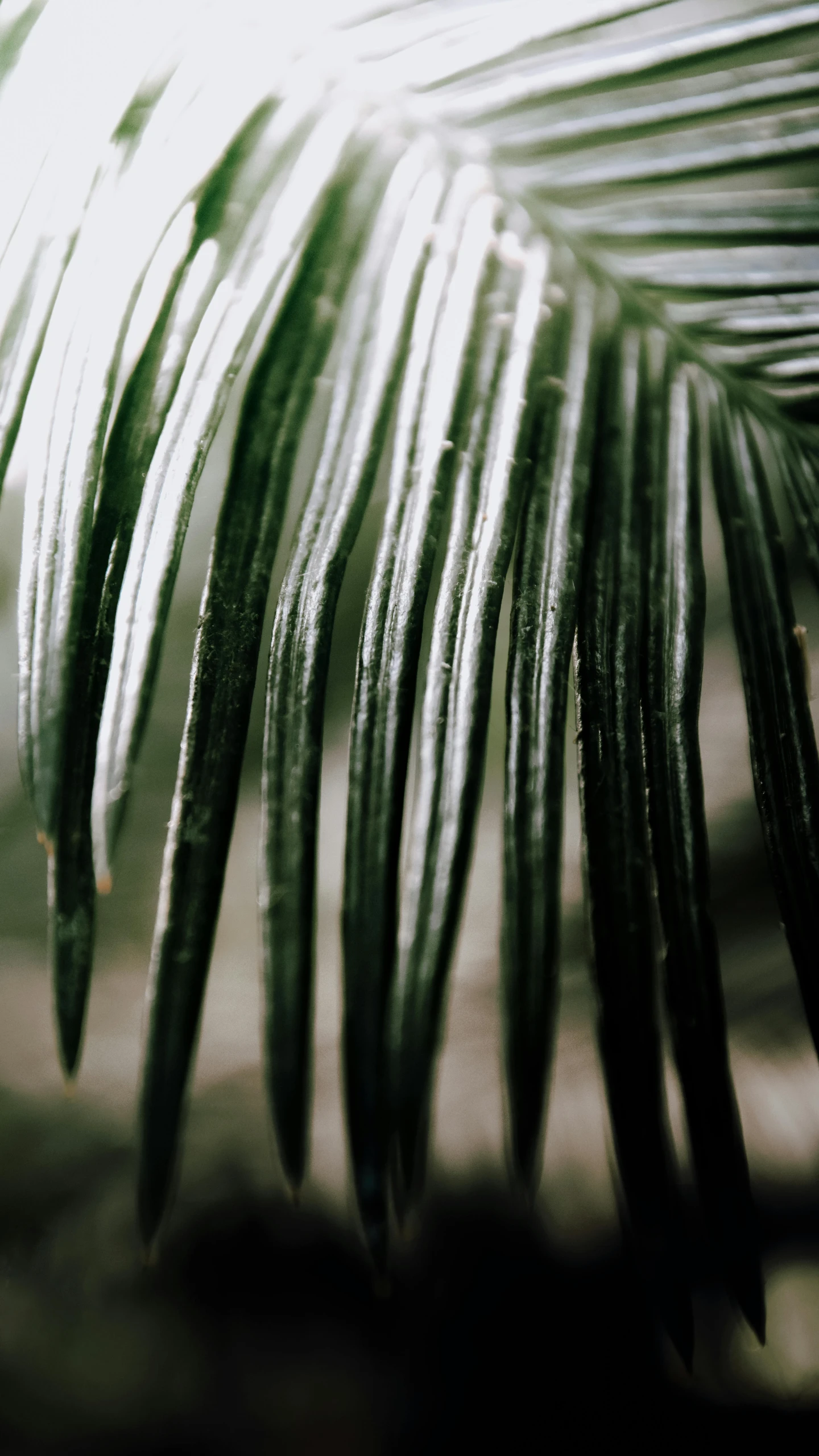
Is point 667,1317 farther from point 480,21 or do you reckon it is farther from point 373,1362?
point 480,21

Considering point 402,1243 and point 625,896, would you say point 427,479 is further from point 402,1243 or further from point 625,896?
point 402,1243

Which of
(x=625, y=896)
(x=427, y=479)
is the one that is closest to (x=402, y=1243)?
(x=625, y=896)

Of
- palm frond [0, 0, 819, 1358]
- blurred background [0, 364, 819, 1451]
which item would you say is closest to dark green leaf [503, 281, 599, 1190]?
palm frond [0, 0, 819, 1358]

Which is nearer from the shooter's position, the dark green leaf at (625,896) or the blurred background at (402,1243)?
the dark green leaf at (625,896)

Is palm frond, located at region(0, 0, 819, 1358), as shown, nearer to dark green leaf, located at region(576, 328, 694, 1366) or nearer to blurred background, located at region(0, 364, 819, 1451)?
dark green leaf, located at region(576, 328, 694, 1366)

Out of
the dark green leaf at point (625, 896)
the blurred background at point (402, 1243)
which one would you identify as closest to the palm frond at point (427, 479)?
the dark green leaf at point (625, 896)

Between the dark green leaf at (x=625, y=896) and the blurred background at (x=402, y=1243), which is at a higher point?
the dark green leaf at (x=625, y=896)

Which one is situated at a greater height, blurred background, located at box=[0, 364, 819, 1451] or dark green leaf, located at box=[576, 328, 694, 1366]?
dark green leaf, located at box=[576, 328, 694, 1366]

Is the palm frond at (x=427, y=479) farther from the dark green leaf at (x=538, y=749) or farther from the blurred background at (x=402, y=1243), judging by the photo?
the blurred background at (x=402, y=1243)
